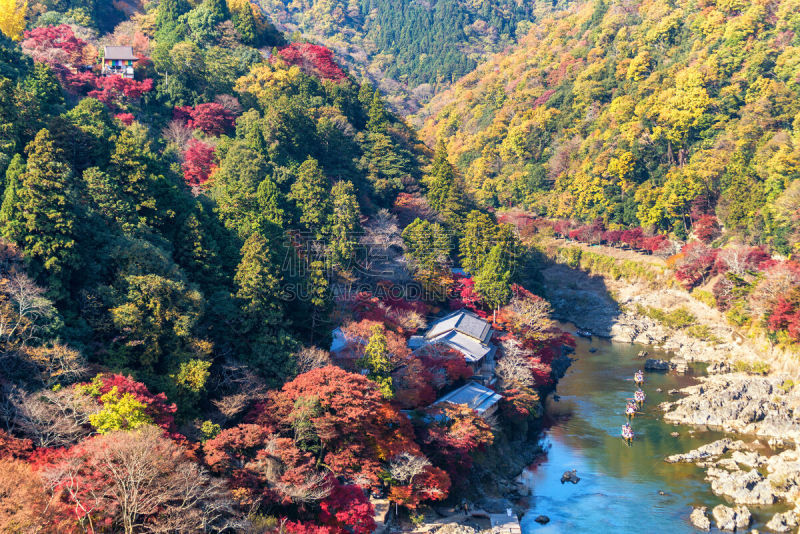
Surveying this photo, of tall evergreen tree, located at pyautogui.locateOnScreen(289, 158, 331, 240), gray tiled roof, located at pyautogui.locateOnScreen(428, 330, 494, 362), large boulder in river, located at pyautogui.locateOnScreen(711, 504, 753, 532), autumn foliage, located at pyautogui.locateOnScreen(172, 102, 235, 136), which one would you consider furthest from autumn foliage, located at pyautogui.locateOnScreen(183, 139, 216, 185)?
large boulder in river, located at pyautogui.locateOnScreen(711, 504, 753, 532)

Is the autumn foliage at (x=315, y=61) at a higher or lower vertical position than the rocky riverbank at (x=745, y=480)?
higher

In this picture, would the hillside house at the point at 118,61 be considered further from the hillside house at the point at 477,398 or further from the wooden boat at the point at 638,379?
the wooden boat at the point at 638,379

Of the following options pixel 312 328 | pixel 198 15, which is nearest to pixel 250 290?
pixel 312 328

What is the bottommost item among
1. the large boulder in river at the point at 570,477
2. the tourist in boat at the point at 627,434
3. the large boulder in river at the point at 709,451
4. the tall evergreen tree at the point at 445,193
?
the tourist in boat at the point at 627,434

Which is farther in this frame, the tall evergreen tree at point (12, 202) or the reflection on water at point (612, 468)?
the reflection on water at point (612, 468)

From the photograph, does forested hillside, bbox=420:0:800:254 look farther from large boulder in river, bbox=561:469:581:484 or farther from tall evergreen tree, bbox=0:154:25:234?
tall evergreen tree, bbox=0:154:25:234

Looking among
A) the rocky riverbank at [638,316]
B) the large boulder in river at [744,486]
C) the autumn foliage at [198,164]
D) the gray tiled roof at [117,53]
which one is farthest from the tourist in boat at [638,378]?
the gray tiled roof at [117,53]

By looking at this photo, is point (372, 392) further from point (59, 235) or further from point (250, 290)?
point (59, 235)
